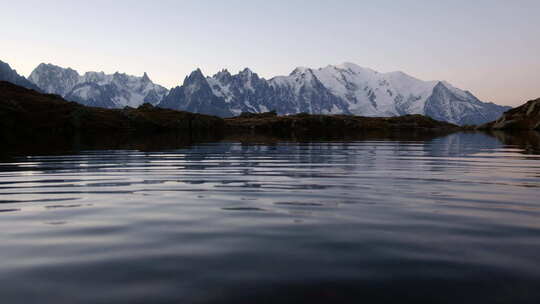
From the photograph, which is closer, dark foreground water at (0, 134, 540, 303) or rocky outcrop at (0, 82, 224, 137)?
dark foreground water at (0, 134, 540, 303)

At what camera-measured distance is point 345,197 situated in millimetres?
16812

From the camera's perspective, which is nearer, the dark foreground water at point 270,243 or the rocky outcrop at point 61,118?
the dark foreground water at point 270,243

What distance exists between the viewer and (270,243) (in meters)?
9.85

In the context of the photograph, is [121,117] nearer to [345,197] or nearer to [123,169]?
[123,169]

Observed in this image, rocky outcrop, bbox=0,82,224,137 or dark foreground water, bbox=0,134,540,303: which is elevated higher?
rocky outcrop, bbox=0,82,224,137

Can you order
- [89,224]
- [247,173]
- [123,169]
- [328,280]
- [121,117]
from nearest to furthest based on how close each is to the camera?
1. [328,280]
2. [89,224]
3. [247,173]
4. [123,169]
5. [121,117]

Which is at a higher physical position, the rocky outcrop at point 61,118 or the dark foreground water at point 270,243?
the rocky outcrop at point 61,118

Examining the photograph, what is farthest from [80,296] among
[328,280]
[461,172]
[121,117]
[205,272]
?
[121,117]

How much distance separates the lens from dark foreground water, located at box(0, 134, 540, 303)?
689 cm

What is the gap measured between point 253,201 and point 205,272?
26.7 feet

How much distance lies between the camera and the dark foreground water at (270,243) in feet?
22.6

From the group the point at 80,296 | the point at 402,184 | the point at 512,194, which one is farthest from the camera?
the point at 402,184

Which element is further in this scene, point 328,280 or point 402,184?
point 402,184

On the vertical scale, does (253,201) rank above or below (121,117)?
below
